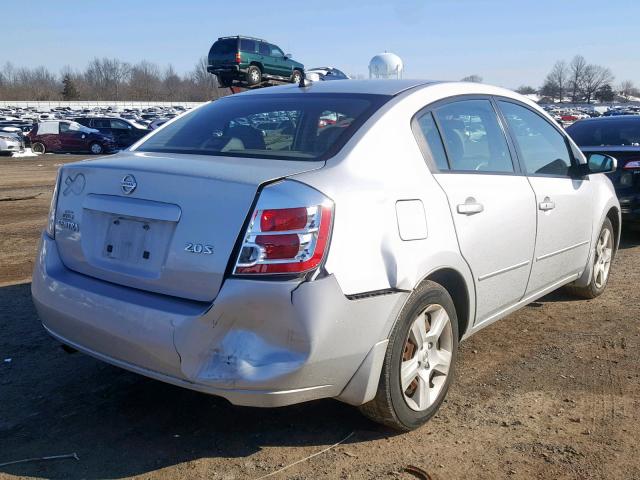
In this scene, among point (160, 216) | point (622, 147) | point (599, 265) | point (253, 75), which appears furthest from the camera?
point (253, 75)

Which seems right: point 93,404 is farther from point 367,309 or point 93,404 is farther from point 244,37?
point 244,37

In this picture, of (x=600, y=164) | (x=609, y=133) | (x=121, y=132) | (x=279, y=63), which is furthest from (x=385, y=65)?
(x=600, y=164)

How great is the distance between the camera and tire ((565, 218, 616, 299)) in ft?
17.6

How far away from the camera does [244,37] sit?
92.3 ft

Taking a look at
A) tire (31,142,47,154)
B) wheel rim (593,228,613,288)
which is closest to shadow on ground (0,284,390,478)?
wheel rim (593,228,613,288)

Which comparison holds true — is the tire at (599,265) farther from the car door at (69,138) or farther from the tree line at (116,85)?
the tree line at (116,85)

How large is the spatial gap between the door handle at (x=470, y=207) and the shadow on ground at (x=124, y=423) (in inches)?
47.5

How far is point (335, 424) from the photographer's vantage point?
332 cm

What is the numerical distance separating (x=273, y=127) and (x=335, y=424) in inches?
64.2

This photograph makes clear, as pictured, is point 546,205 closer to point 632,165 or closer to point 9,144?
point 632,165

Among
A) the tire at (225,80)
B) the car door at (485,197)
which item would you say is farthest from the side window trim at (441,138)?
the tire at (225,80)

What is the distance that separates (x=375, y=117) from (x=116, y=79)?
14268cm

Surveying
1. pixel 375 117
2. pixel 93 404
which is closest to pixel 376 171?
pixel 375 117

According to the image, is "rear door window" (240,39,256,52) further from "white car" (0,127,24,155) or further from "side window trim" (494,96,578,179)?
"side window trim" (494,96,578,179)
